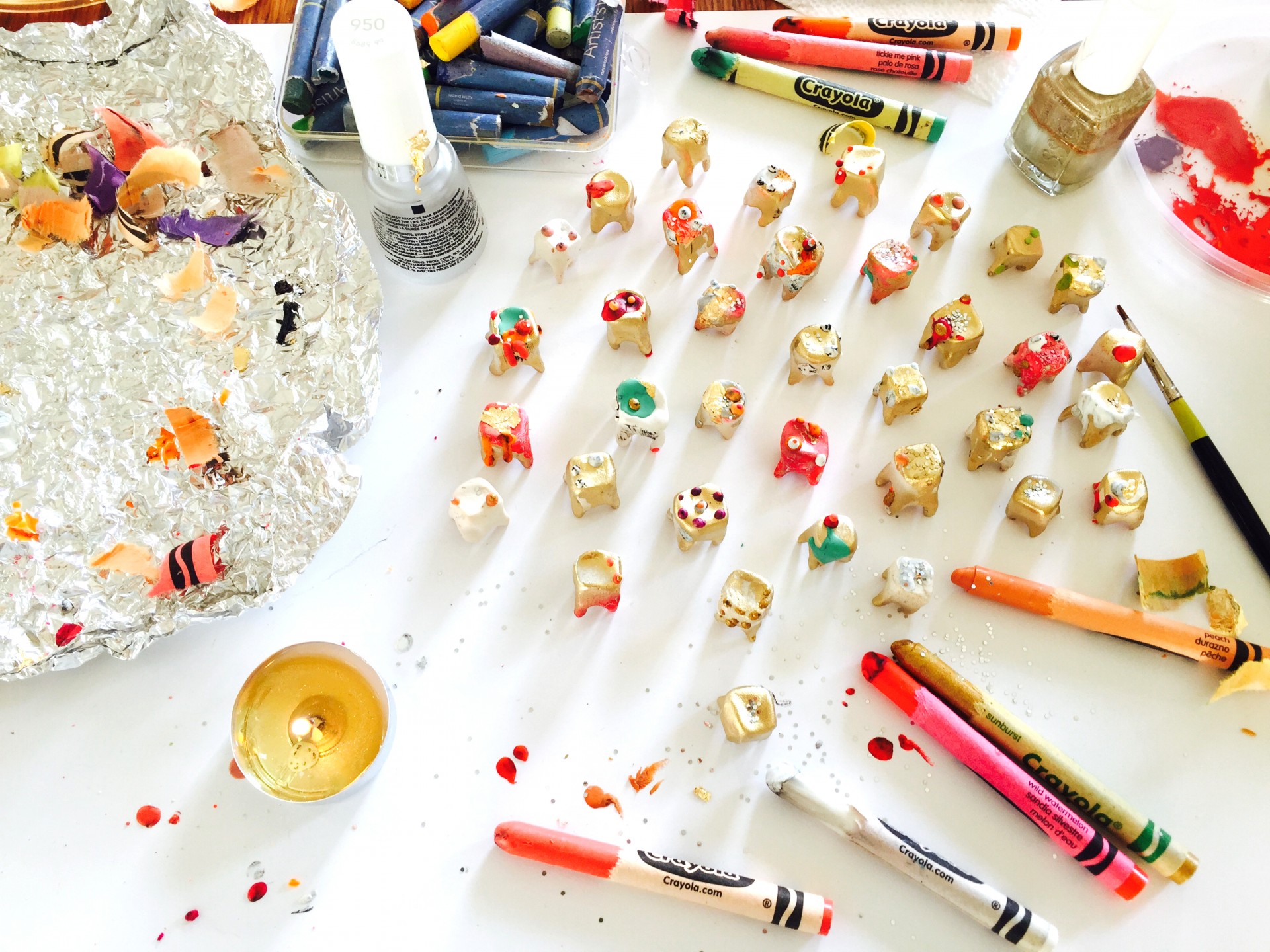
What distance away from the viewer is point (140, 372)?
0.62m

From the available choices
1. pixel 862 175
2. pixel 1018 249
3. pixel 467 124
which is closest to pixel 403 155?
pixel 467 124

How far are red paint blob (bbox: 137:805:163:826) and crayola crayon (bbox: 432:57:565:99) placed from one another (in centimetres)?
56

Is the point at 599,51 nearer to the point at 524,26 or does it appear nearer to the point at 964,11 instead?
the point at 524,26

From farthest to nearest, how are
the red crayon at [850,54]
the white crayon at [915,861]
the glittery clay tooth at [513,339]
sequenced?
the red crayon at [850,54] < the glittery clay tooth at [513,339] < the white crayon at [915,861]

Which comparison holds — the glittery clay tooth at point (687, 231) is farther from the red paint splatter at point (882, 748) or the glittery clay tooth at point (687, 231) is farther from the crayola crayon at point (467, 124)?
the red paint splatter at point (882, 748)

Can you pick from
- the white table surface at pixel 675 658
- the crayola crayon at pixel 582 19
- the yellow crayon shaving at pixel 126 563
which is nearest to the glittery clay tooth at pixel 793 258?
the white table surface at pixel 675 658

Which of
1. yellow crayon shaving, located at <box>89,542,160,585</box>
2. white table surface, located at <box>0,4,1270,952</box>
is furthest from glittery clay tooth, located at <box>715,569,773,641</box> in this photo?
yellow crayon shaving, located at <box>89,542,160,585</box>

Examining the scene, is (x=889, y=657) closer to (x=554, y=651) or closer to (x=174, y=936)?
(x=554, y=651)

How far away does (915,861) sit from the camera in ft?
1.81

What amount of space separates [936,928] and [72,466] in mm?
606

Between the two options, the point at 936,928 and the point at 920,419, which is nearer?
the point at 936,928

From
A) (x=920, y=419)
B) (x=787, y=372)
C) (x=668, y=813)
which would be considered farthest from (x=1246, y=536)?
(x=668, y=813)

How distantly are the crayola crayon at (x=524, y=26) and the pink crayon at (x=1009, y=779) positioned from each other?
544mm

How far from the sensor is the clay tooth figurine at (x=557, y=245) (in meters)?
0.68
